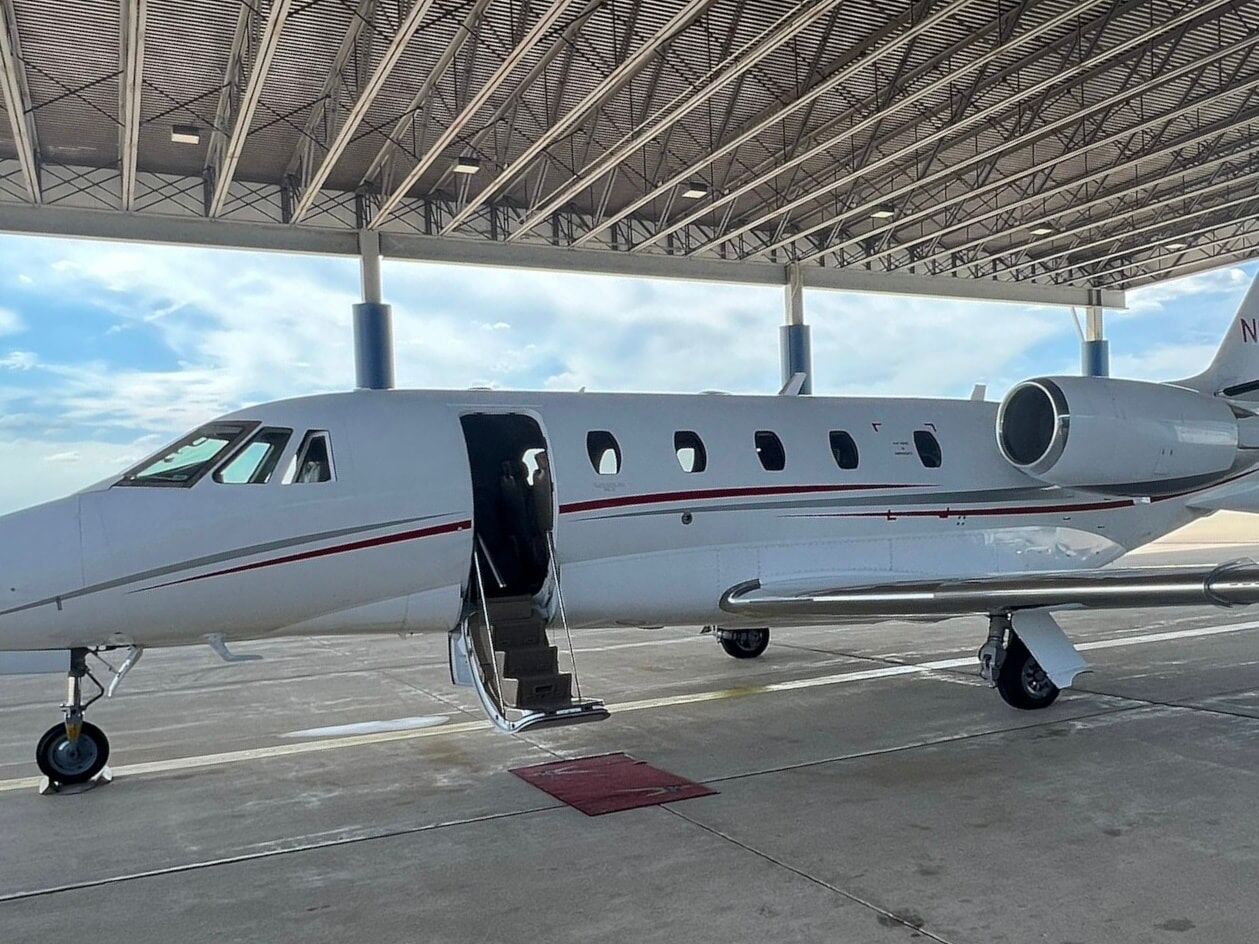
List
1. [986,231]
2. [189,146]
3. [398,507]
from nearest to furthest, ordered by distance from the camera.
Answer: [398,507] → [189,146] → [986,231]

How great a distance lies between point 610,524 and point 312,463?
2.33 metres

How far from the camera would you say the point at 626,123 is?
20.0 m

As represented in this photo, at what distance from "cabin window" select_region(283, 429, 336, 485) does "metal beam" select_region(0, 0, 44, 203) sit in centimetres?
961

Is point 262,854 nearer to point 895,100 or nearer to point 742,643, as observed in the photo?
point 742,643

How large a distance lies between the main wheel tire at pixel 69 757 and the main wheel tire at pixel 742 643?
22.5 feet

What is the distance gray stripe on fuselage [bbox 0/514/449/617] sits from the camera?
6506 mm

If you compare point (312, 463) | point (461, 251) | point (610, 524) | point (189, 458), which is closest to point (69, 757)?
point (189, 458)

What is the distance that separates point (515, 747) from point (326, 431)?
2.74 meters

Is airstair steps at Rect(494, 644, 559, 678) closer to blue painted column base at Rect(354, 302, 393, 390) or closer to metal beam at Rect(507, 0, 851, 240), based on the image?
metal beam at Rect(507, 0, 851, 240)

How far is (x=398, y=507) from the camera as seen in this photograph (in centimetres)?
751

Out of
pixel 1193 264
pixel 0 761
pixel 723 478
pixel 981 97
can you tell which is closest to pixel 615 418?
pixel 723 478

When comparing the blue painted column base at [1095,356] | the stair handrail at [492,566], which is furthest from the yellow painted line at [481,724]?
the blue painted column base at [1095,356]

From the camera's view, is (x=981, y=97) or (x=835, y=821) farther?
(x=981, y=97)

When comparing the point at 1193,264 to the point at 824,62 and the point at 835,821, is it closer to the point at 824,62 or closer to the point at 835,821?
the point at 824,62
